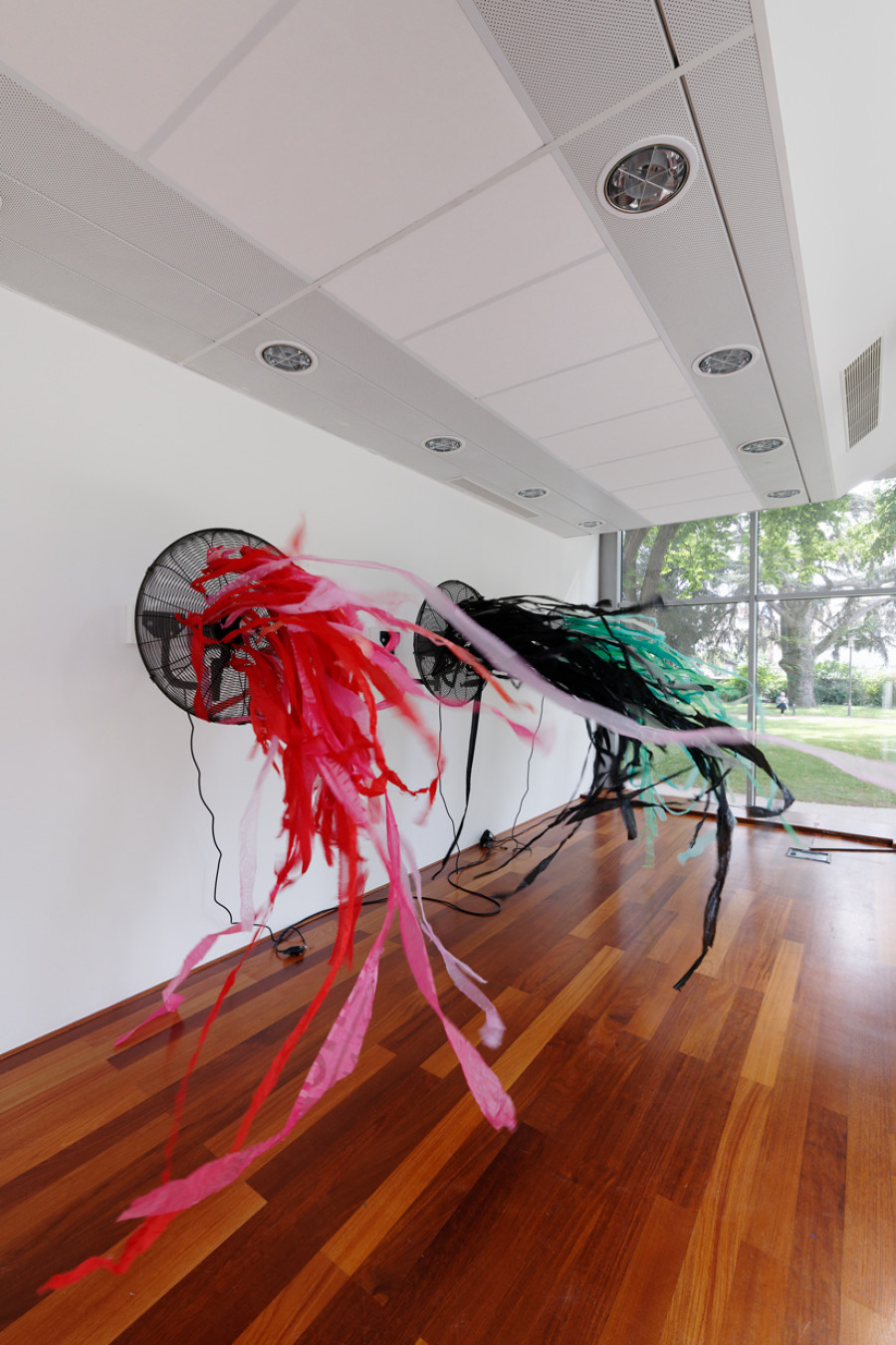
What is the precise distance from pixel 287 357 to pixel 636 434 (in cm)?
167

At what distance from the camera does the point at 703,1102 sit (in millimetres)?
1602

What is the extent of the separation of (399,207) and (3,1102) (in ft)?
8.65

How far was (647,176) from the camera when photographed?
55.4 inches

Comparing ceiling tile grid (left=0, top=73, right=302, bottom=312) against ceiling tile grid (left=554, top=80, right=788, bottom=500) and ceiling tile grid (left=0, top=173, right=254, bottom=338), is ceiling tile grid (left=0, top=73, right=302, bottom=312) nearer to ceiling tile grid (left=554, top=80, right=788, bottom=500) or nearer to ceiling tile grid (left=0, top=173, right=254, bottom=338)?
ceiling tile grid (left=0, top=173, right=254, bottom=338)

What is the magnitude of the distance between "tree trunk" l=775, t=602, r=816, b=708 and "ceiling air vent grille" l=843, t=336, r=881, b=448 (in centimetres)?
161

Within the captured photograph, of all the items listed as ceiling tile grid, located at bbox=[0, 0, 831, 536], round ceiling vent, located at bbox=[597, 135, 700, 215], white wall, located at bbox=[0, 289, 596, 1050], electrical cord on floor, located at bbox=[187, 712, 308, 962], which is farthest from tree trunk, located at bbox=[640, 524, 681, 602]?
electrical cord on floor, located at bbox=[187, 712, 308, 962]

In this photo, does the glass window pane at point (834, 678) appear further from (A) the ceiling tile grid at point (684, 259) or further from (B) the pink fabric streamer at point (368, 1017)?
(B) the pink fabric streamer at point (368, 1017)

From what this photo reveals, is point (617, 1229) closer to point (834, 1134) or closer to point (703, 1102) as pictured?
point (703, 1102)

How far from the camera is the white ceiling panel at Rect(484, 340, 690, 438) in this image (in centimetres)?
219

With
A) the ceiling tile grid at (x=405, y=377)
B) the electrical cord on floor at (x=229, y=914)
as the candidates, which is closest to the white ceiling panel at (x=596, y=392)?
the ceiling tile grid at (x=405, y=377)

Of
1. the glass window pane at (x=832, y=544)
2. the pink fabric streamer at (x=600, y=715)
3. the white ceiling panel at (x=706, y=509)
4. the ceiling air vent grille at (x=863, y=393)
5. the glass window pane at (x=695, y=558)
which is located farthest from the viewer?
the glass window pane at (x=695, y=558)

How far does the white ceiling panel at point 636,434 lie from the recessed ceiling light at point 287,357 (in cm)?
124

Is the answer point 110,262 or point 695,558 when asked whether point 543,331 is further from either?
point 695,558

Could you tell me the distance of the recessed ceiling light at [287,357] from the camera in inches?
82.0
